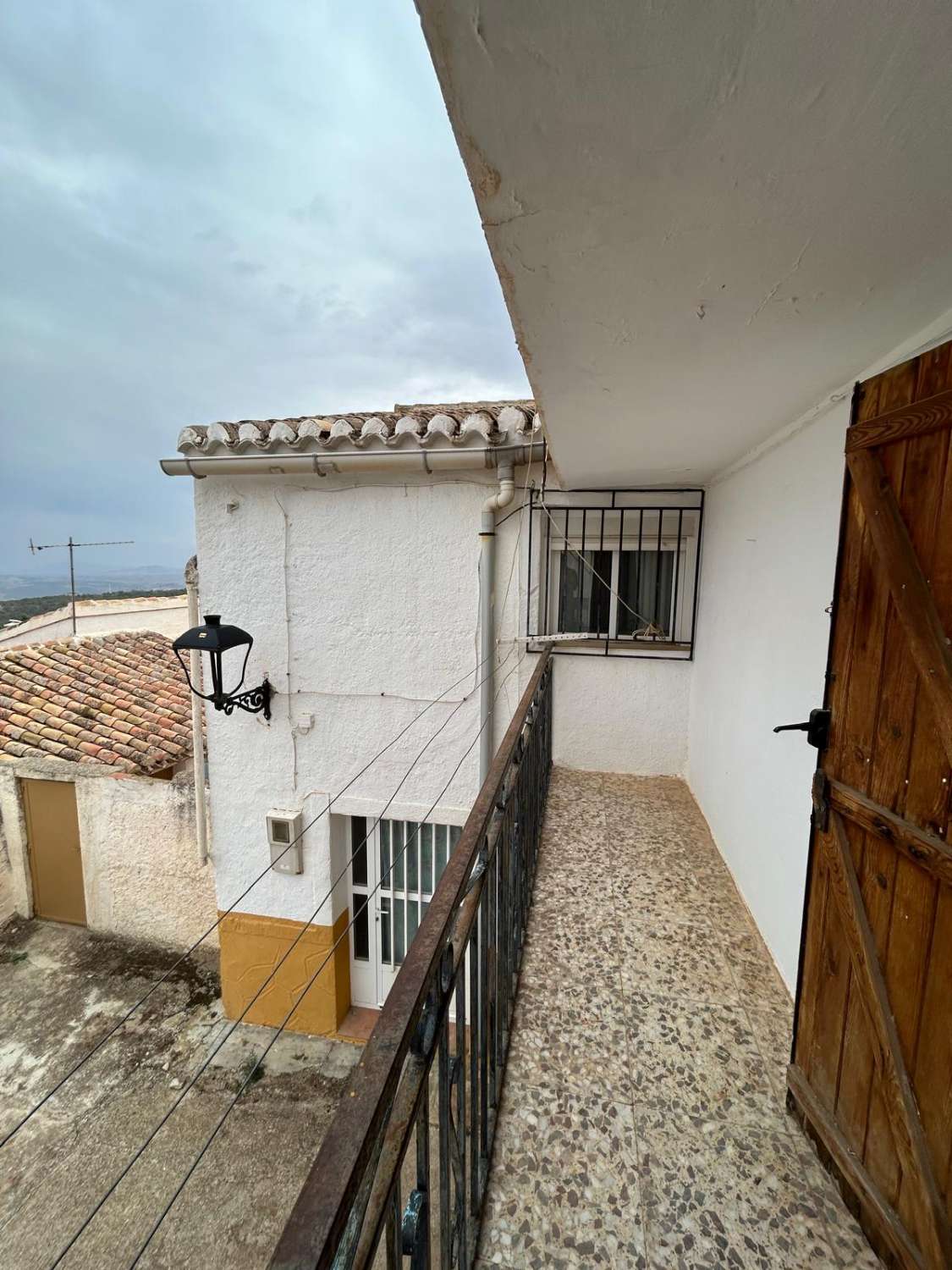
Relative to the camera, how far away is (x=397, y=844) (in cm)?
436

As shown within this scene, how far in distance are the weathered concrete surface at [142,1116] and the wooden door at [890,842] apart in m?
3.25

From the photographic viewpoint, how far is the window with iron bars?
3.87 metres

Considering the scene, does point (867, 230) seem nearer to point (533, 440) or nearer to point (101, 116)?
point (533, 440)

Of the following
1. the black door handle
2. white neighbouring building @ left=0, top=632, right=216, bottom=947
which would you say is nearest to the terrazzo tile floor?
the black door handle

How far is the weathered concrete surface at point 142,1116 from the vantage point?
2928mm

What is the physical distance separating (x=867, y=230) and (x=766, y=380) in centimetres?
82

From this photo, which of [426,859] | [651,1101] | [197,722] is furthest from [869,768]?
[197,722]

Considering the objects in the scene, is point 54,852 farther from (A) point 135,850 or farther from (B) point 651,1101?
(B) point 651,1101

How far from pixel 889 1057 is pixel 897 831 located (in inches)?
21.1

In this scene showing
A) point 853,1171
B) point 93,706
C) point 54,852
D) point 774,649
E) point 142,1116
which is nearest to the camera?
point 853,1171

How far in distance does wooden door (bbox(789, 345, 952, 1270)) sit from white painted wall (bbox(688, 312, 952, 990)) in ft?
1.19

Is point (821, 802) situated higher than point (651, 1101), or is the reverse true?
point (821, 802)

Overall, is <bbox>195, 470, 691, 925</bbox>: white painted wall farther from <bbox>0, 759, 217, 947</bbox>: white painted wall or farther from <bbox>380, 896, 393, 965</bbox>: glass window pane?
<bbox>0, 759, 217, 947</bbox>: white painted wall

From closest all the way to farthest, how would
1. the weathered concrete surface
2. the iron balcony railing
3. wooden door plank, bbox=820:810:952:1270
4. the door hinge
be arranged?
the iron balcony railing
wooden door plank, bbox=820:810:952:1270
the door hinge
the weathered concrete surface
